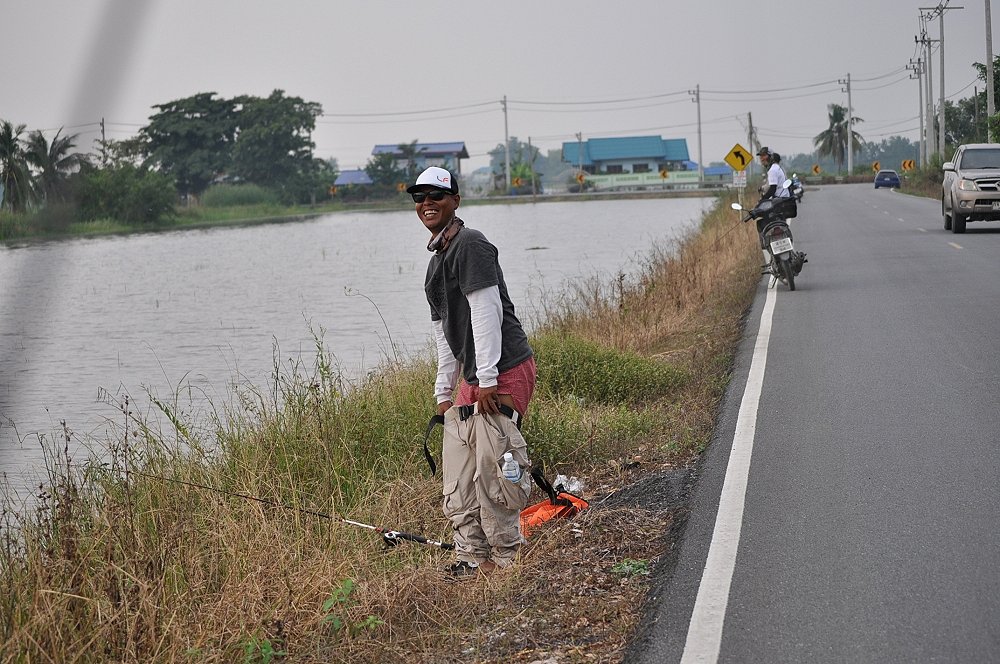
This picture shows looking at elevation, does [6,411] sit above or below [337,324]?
above

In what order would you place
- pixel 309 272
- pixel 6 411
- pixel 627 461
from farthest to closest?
pixel 309 272, pixel 627 461, pixel 6 411

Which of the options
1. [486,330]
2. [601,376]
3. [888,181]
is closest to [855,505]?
[486,330]

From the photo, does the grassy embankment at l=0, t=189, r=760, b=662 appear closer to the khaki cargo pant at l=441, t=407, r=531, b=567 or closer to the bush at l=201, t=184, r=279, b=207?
the khaki cargo pant at l=441, t=407, r=531, b=567

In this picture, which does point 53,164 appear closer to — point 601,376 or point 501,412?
point 501,412

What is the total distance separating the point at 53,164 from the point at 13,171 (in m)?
0.15

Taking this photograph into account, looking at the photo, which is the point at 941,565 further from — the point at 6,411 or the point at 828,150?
the point at 828,150

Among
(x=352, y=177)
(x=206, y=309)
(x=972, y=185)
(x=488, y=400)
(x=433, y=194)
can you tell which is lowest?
(x=206, y=309)

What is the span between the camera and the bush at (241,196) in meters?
73.3

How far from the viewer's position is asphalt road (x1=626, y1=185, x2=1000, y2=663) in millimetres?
4535

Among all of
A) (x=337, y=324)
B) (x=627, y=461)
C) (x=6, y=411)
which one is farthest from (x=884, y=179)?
(x=6, y=411)

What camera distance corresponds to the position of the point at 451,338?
5.94 m

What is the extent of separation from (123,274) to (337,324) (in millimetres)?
17781

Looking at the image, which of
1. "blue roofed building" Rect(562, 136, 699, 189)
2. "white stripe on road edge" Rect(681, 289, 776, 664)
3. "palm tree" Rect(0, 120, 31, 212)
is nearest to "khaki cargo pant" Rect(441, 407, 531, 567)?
"white stripe on road edge" Rect(681, 289, 776, 664)

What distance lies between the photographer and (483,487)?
580 centimetres
